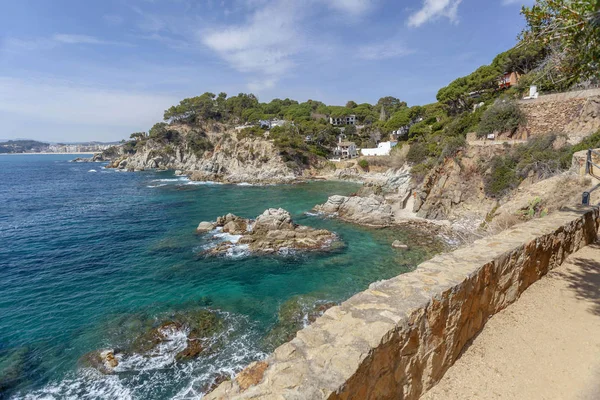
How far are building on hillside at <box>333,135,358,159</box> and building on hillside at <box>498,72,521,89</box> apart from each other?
3022 cm

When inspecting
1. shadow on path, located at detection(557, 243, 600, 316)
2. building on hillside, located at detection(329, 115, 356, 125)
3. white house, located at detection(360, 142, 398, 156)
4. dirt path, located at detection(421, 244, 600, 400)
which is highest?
building on hillside, located at detection(329, 115, 356, 125)

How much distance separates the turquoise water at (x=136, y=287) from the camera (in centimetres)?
961

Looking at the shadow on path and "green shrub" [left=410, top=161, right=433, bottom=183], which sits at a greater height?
"green shrub" [left=410, top=161, right=433, bottom=183]

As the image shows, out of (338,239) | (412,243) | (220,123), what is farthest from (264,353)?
(220,123)

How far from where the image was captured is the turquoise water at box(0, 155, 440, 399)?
31.5 ft

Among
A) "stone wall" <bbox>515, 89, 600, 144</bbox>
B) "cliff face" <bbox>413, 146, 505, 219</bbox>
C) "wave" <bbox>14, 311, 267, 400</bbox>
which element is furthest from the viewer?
"cliff face" <bbox>413, 146, 505, 219</bbox>

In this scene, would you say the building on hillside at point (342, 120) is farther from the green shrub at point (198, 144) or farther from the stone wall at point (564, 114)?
the stone wall at point (564, 114)

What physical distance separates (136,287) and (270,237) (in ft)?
28.3

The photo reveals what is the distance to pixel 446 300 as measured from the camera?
3.75 m

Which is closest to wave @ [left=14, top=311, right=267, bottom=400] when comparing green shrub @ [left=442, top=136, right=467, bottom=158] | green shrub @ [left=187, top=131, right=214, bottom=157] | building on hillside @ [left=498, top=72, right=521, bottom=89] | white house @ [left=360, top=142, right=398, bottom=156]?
green shrub @ [left=442, top=136, right=467, bottom=158]

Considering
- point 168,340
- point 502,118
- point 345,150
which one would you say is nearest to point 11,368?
point 168,340

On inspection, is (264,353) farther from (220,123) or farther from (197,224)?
(220,123)

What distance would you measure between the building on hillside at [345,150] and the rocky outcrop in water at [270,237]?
45.3 metres

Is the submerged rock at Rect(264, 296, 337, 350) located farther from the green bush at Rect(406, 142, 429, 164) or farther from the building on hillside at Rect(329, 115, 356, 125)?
the building on hillside at Rect(329, 115, 356, 125)
